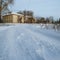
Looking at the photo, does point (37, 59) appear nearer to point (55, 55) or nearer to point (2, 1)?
point (55, 55)

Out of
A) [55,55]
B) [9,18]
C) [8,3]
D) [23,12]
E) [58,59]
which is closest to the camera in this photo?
[58,59]

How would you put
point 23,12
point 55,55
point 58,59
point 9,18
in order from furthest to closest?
point 23,12 < point 9,18 < point 55,55 < point 58,59

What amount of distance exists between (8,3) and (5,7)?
1014mm

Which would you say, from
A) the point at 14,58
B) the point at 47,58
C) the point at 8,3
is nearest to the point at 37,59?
the point at 47,58

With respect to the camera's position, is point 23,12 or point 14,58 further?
point 23,12

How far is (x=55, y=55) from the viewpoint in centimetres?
501

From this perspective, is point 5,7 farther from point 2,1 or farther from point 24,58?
point 24,58

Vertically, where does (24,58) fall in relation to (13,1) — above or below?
below

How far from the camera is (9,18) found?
6272 centimetres

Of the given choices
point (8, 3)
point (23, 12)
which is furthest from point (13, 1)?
point (23, 12)

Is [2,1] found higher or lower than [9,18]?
higher

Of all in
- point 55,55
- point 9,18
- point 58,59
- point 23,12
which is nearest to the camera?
point 58,59

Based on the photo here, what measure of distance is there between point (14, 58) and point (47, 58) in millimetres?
803

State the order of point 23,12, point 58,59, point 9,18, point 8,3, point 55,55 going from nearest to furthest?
point 58,59
point 55,55
point 8,3
point 9,18
point 23,12
